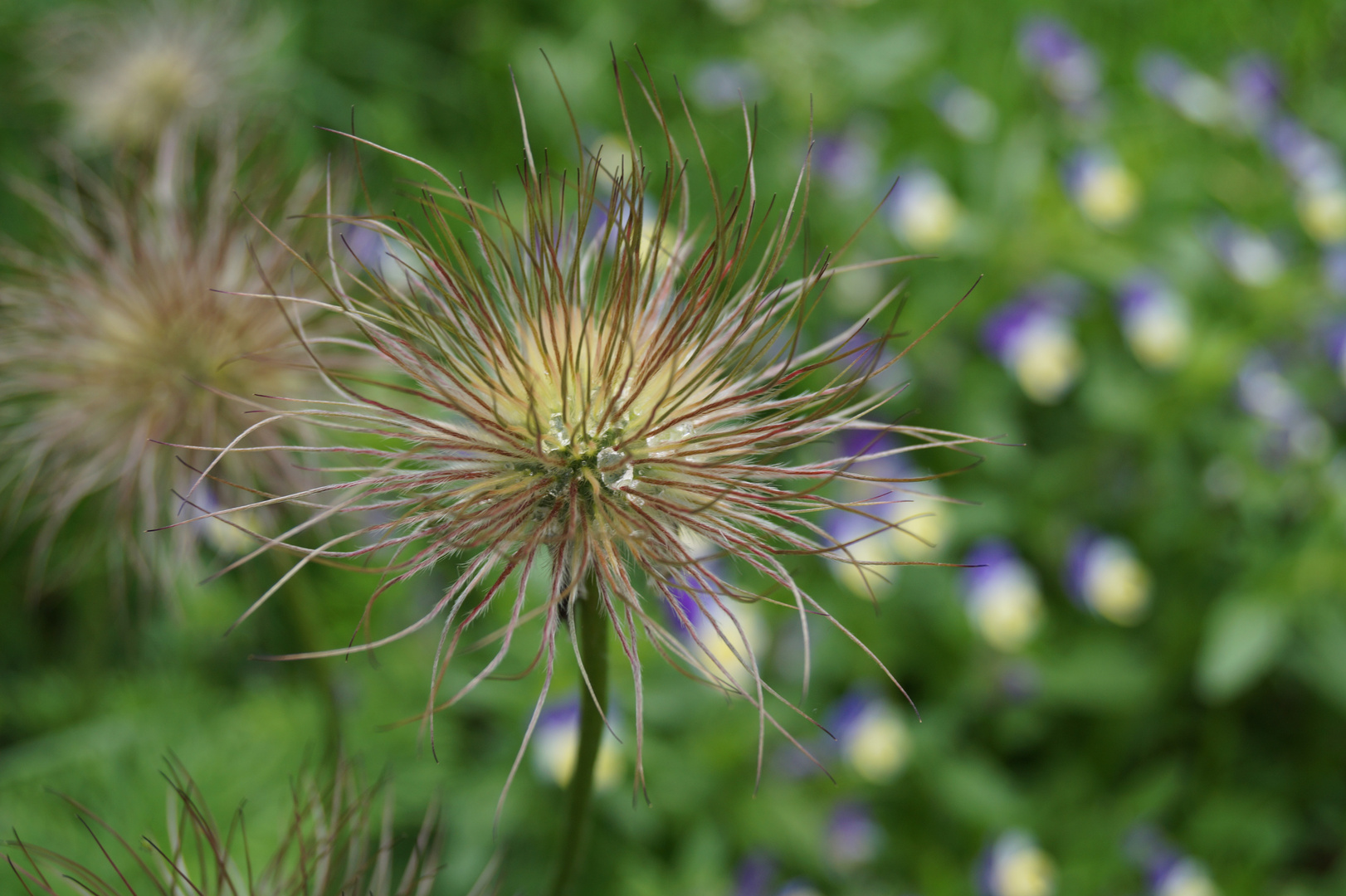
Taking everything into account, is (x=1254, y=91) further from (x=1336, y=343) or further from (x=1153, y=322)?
(x=1153, y=322)

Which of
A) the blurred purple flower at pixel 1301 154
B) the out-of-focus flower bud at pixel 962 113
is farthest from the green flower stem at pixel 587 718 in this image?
the blurred purple flower at pixel 1301 154

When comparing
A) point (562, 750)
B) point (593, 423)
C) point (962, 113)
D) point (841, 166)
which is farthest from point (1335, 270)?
point (593, 423)

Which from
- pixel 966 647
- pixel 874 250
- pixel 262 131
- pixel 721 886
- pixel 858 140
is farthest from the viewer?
pixel 858 140

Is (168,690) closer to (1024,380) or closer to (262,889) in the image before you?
(262,889)

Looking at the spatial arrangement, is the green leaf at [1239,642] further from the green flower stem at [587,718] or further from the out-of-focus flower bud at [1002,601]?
the green flower stem at [587,718]

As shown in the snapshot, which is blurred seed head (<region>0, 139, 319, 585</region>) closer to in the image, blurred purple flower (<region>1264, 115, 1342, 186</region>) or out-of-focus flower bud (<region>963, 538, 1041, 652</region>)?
out-of-focus flower bud (<region>963, 538, 1041, 652</region>)

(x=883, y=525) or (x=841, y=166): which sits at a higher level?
(x=841, y=166)

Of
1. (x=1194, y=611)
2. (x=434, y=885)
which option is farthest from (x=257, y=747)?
(x=1194, y=611)
